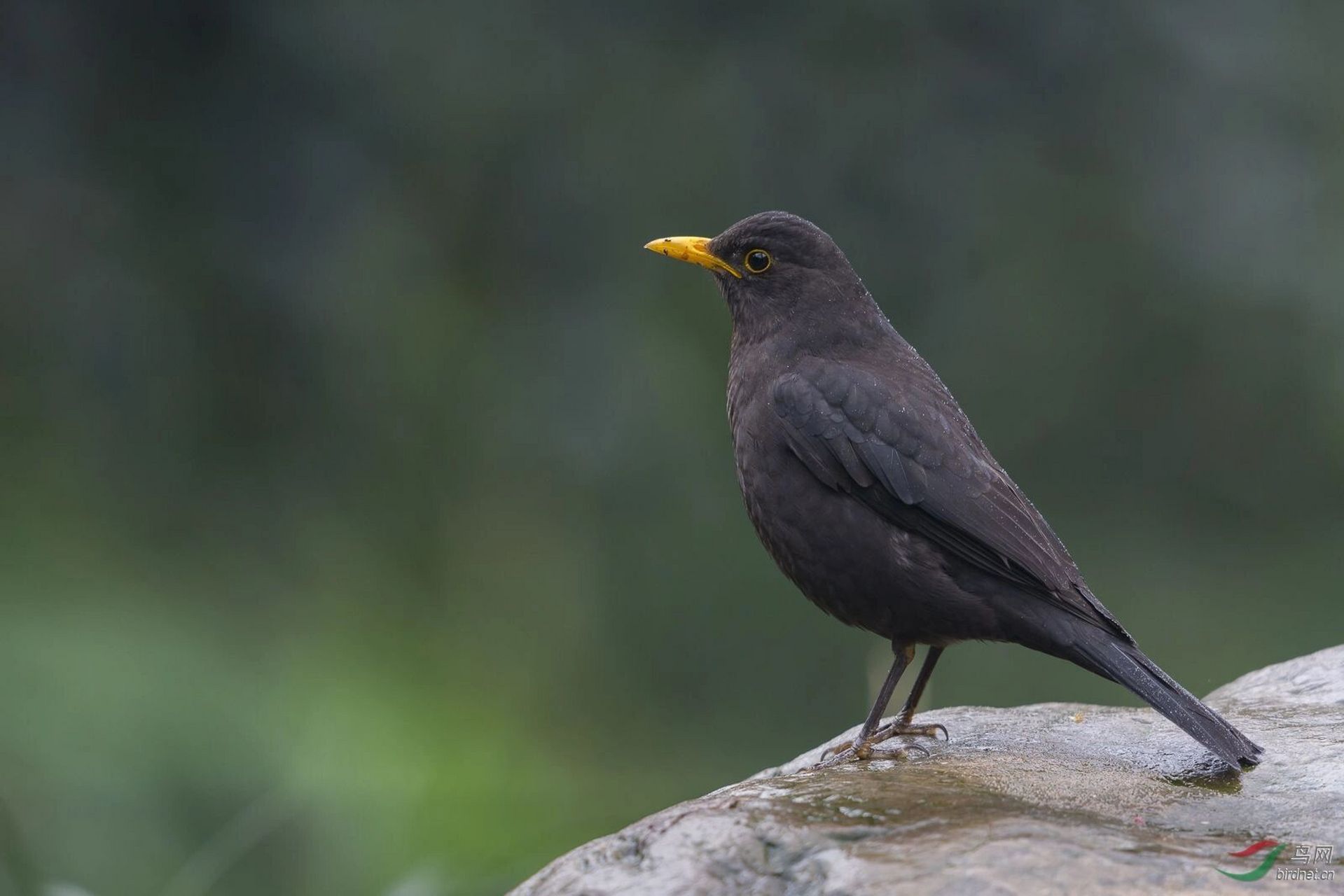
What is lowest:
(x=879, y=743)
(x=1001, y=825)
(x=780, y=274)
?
(x=1001, y=825)

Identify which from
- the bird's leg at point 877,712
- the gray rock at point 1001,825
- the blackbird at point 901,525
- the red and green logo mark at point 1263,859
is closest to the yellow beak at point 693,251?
the blackbird at point 901,525

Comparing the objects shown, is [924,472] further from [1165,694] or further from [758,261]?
[758,261]

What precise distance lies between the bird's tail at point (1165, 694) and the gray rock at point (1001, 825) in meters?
0.08

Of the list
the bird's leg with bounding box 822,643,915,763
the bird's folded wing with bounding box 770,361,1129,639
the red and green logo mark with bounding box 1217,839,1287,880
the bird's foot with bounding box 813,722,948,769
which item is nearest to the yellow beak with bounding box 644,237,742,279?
the bird's folded wing with bounding box 770,361,1129,639

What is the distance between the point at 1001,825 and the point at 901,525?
130cm

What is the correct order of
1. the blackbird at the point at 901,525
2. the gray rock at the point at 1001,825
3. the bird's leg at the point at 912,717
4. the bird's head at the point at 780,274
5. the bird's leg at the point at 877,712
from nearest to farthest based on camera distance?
the gray rock at the point at 1001,825
the blackbird at the point at 901,525
the bird's leg at the point at 877,712
the bird's leg at the point at 912,717
the bird's head at the point at 780,274

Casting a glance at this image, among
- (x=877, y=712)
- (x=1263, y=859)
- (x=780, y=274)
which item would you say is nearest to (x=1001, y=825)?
(x=1263, y=859)

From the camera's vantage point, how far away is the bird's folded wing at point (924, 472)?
13.1 ft

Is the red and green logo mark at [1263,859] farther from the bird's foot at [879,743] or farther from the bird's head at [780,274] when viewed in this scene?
the bird's head at [780,274]

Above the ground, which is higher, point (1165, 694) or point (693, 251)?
point (693, 251)

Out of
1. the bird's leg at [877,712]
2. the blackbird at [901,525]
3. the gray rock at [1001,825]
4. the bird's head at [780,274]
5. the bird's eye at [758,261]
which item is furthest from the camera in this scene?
the bird's eye at [758,261]

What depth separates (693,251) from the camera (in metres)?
5.03

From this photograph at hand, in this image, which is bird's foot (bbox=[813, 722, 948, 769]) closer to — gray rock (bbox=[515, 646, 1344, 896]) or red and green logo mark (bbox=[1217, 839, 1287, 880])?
gray rock (bbox=[515, 646, 1344, 896])

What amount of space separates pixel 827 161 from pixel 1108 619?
3.63m
